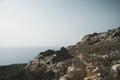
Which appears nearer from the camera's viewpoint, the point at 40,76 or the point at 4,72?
the point at 40,76

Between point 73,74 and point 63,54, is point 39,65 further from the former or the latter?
point 73,74

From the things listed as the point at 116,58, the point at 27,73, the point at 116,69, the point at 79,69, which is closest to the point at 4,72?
the point at 27,73

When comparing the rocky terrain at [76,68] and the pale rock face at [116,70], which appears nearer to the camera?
the pale rock face at [116,70]

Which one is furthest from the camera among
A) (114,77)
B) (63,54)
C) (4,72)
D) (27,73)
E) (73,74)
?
(4,72)

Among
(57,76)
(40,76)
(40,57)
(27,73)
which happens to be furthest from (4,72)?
(57,76)

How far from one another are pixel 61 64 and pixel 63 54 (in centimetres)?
991

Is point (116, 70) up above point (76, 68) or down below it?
below

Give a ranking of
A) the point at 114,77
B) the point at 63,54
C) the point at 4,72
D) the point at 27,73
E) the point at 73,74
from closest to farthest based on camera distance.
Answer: the point at 114,77
the point at 73,74
the point at 27,73
the point at 63,54
the point at 4,72

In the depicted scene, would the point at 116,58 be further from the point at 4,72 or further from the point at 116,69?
the point at 4,72

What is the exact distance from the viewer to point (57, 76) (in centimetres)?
4216

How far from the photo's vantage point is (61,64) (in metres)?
47.1

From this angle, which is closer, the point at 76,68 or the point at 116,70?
the point at 116,70

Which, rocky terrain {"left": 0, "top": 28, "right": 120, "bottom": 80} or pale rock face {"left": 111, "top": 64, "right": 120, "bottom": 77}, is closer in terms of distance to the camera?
pale rock face {"left": 111, "top": 64, "right": 120, "bottom": 77}

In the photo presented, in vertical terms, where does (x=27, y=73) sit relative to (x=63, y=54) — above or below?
below
